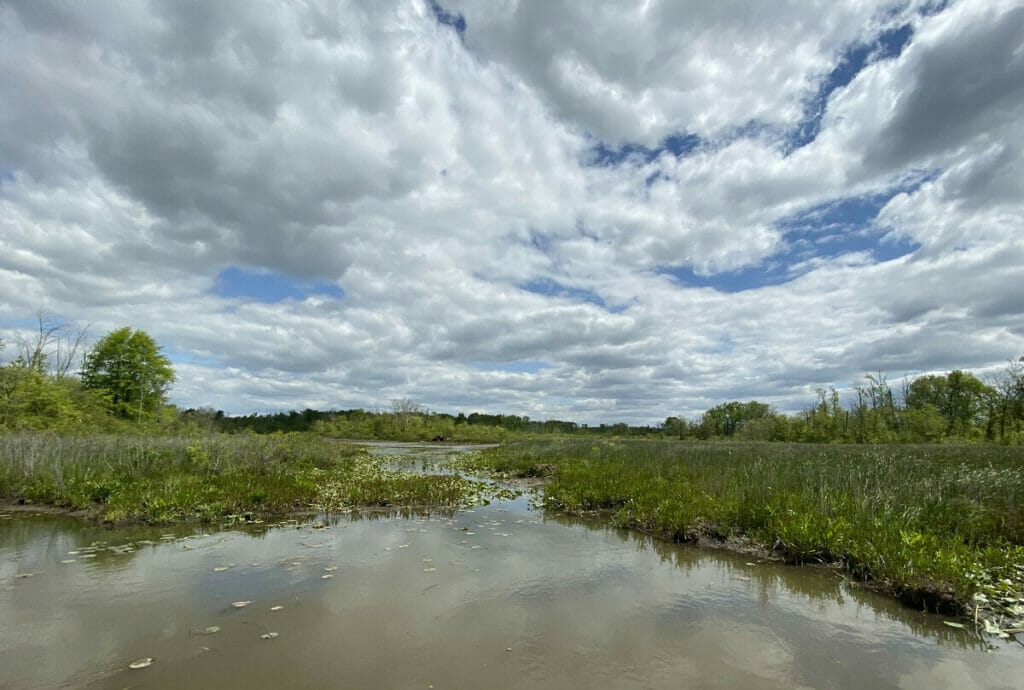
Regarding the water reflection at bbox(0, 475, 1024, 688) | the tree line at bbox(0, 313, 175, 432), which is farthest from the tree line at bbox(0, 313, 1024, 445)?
the water reflection at bbox(0, 475, 1024, 688)

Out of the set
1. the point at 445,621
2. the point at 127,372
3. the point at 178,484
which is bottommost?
the point at 445,621

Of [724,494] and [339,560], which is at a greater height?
[724,494]

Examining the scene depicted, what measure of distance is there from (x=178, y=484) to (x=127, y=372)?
1508 inches

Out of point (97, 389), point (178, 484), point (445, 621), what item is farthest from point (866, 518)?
point (97, 389)

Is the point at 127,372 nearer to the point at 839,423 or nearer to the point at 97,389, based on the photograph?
the point at 97,389

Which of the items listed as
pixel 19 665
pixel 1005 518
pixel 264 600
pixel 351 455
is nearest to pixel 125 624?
pixel 19 665

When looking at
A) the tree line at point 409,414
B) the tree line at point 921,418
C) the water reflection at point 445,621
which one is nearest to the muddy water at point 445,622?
the water reflection at point 445,621

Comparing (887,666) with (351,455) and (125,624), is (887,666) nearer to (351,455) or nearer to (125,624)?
(125,624)

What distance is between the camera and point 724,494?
1041cm

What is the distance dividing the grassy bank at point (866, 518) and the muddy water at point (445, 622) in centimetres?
52

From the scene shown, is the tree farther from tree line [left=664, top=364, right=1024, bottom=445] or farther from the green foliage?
tree line [left=664, top=364, right=1024, bottom=445]

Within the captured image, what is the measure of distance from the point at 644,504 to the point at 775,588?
4124mm

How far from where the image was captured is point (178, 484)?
34.0 ft

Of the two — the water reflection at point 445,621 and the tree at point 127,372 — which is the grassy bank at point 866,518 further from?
the tree at point 127,372
